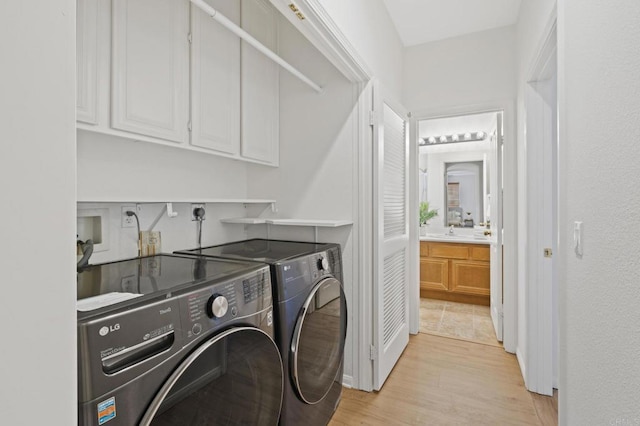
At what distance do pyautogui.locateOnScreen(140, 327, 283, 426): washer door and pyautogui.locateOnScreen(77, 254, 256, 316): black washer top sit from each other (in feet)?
0.72

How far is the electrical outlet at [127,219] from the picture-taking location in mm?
1566

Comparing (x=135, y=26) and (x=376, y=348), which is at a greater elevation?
(x=135, y=26)

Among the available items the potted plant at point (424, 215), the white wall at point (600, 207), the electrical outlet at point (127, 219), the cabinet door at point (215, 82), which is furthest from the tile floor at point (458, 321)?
the electrical outlet at point (127, 219)

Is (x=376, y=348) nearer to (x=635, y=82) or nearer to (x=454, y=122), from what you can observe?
(x=635, y=82)

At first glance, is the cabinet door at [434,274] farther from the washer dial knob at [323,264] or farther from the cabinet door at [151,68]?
the cabinet door at [151,68]

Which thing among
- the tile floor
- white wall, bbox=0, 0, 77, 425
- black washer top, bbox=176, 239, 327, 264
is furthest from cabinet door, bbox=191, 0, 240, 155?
the tile floor

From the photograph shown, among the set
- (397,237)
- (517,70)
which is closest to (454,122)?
(517,70)

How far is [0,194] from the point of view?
439mm

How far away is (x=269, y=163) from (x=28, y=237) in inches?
70.7

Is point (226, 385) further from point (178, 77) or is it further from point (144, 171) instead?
point (178, 77)

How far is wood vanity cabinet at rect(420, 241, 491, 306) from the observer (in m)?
3.84

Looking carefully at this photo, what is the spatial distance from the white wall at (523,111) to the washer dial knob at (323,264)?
1400 mm

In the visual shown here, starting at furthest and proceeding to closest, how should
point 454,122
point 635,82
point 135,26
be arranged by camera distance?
point 454,122 → point 135,26 → point 635,82

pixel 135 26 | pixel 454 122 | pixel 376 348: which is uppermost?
pixel 454 122
